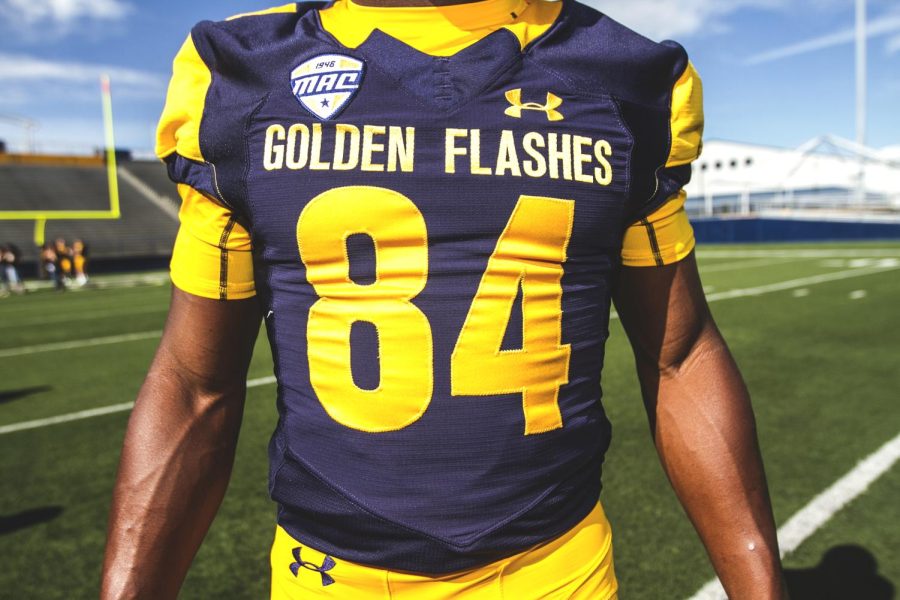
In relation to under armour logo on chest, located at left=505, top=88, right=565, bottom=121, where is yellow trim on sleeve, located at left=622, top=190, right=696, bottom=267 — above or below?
below

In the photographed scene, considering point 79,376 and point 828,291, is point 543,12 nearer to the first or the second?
point 79,376

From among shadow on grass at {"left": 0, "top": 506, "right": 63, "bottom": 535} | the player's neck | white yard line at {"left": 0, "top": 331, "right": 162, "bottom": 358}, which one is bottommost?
shadow on grass at {"left": 0, "top": 506, "right": 63, "bottom": 535}

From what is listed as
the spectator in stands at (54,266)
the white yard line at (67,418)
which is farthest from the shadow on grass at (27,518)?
the spectator in stands at (54,266)

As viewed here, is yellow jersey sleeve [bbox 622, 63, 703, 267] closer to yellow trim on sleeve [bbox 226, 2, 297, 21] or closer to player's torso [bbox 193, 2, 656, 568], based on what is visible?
player's torso [bbox 193, 2, 656, 568]

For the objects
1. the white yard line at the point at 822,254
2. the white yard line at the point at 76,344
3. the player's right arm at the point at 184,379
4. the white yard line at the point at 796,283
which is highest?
the player's right arm at the point at 184,379

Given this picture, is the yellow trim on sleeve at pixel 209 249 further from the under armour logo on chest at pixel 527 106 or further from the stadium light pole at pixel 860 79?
the stadium light pole at pixel 860 79

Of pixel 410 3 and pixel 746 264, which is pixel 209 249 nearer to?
pixel 410 3

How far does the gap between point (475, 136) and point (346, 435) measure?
0.43 meters

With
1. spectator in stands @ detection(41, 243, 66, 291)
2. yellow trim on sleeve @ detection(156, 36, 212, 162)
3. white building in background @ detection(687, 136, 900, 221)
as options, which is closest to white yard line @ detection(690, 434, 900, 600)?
yellow trim on sleeve @ detection(156, 36, 212, 162)

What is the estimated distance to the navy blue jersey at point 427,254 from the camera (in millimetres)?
937

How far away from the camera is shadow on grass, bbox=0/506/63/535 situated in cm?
338

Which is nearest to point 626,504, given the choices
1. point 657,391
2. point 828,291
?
point 657,391

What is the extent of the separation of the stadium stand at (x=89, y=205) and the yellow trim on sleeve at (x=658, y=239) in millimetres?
25707

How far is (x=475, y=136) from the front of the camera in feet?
3.10
